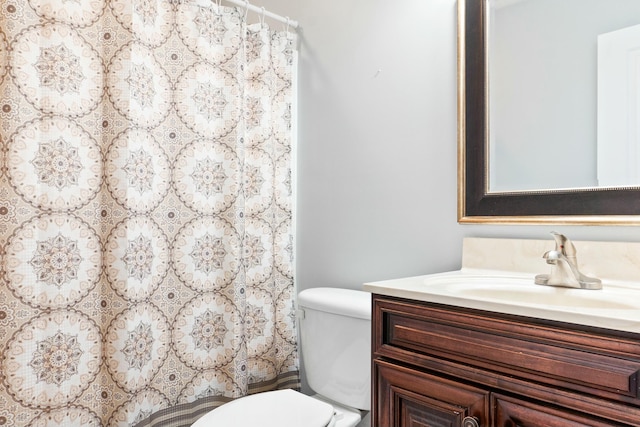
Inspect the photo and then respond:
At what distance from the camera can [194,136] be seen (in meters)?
1.61

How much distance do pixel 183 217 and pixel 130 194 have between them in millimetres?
216

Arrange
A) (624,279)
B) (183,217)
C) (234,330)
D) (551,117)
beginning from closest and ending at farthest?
(624,279) → (551,117) → (183,217) → (234,330)

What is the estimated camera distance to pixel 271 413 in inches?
49.8

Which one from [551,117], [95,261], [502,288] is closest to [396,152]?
[551,117]

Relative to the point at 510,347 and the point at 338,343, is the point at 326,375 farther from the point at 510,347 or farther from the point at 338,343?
the point at 510,347

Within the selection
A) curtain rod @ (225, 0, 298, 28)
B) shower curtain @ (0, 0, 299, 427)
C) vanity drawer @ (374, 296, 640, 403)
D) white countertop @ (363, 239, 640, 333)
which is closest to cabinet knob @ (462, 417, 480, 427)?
vanity drawer @ (374, 296, 640, 403)

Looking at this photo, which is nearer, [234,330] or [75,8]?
[75,8]

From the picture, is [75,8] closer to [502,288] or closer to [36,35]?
[36,35]

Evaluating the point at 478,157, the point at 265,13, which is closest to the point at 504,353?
the point at 478,157

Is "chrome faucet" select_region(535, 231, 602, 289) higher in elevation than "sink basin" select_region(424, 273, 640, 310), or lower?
higher

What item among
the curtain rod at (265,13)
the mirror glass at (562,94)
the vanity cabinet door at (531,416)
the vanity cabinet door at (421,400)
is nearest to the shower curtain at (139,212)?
the curtain rod at (265,13)

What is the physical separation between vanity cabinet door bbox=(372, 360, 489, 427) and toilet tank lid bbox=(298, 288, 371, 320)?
35 cm

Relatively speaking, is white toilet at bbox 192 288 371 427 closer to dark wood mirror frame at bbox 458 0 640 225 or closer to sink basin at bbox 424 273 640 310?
sink basin at bbox 424 273 640 310

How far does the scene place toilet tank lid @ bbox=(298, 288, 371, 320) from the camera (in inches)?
55.8
